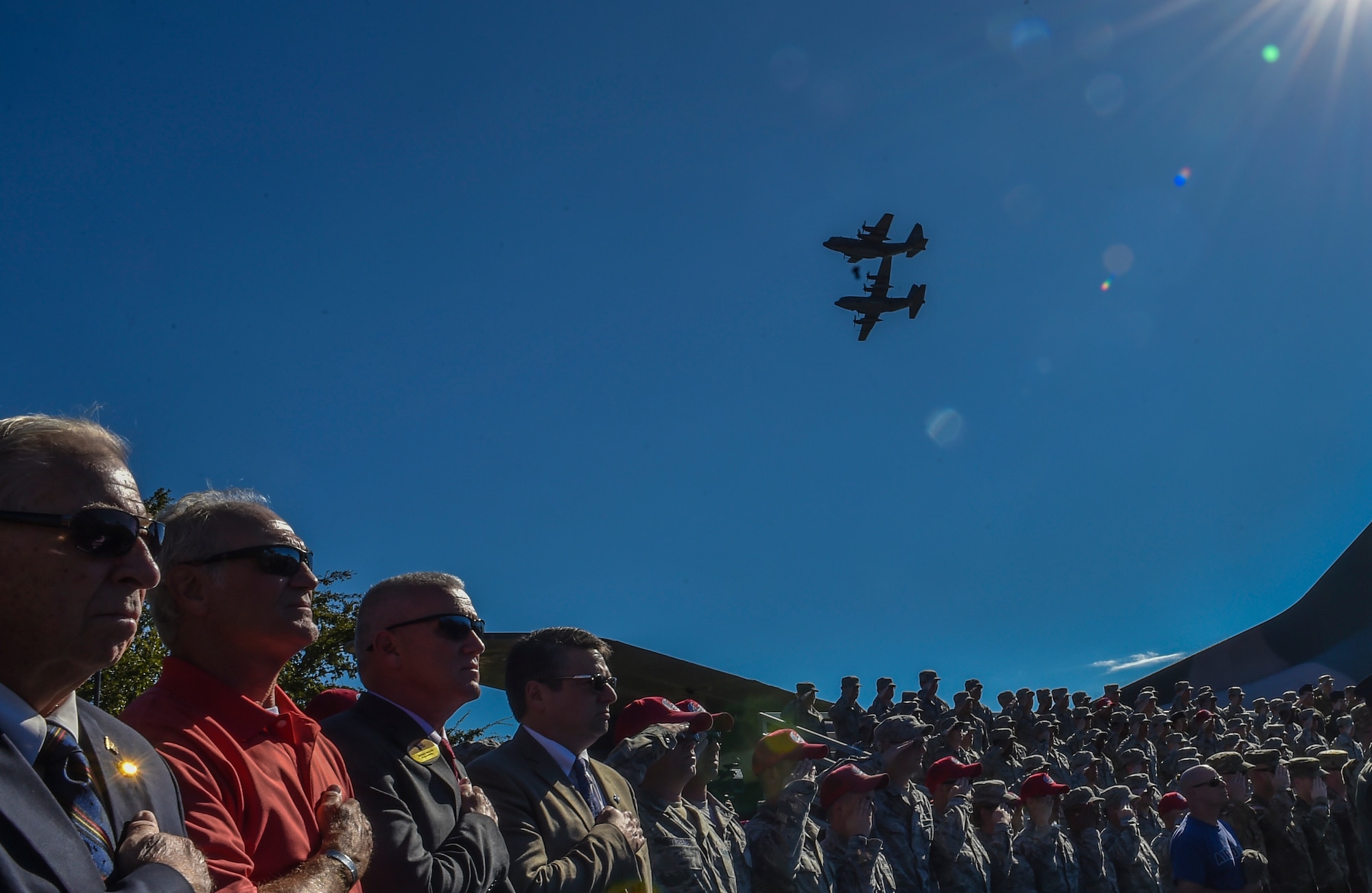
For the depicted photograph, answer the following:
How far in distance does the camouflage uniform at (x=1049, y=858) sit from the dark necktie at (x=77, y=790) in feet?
26.4

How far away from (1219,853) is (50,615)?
680cm

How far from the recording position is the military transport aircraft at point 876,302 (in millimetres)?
34188

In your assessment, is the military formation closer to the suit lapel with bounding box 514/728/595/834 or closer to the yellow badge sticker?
the suit lapel with bounding box 514/728/595/834

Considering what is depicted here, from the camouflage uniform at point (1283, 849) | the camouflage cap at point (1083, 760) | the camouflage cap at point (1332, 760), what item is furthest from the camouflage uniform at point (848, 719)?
the camouflage cap at point (1332, 760)

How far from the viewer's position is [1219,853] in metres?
6.37

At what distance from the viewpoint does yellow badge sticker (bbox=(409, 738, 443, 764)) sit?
10.5 feet

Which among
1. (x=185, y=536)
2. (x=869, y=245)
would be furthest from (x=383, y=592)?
(x=869, y=245)

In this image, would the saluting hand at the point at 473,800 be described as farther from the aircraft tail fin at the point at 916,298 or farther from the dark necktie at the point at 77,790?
the aircraft tail fin at the point at 916,298

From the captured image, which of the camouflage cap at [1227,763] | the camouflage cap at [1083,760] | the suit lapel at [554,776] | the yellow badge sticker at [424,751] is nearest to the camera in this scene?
the yellow badge sticker at [424,751]

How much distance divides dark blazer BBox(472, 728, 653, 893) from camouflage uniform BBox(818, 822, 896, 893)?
8.57ft

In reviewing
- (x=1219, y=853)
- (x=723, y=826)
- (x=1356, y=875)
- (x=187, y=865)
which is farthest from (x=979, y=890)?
(x=187, y=865)

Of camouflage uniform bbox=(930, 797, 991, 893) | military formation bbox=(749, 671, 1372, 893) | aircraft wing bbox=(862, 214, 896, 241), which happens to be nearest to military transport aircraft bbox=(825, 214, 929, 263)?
aircraft wing bbox=(862, 214, 896, 241)

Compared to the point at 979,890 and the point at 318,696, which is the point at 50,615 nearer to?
the point at 318,696

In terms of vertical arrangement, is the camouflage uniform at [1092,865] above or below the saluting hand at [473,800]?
above
